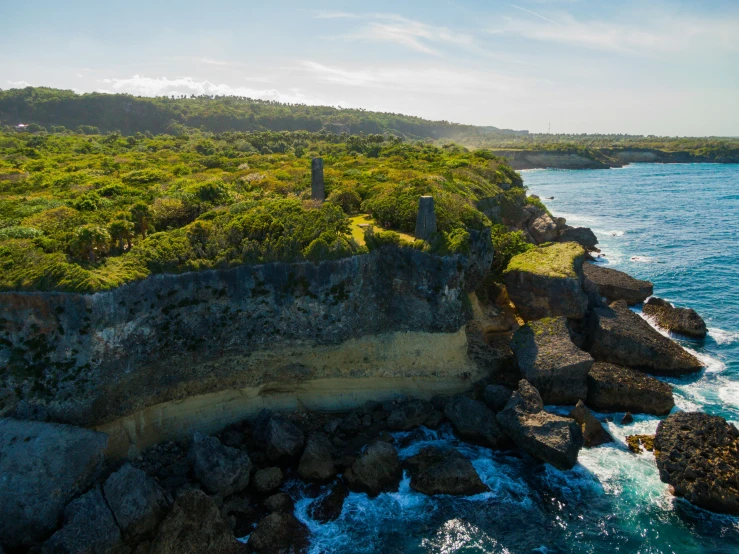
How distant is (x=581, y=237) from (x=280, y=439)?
48.0 metres

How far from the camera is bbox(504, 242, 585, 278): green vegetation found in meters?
36.9

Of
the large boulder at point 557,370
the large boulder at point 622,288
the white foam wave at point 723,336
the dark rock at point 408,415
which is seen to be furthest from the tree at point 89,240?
the white foam wave at point 723,336

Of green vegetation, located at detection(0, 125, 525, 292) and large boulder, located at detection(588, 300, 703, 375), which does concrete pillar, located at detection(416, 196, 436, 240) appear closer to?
green vegetation, located at detection(0, 125, 525, 292)

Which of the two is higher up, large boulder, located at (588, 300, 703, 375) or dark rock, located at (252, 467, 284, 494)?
large boulder, located at (588, 300, 703, 375)

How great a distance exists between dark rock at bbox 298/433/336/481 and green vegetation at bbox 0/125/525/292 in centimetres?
1118

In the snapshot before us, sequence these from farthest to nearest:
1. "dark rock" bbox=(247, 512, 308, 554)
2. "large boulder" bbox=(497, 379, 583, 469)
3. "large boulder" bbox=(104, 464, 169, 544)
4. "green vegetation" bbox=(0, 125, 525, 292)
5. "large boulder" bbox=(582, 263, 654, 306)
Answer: "large boulder" bbox=(582, 263, 654, 306), "green vegetation" bbox=(0, 125, 525, 292), "large boulder" bbox=(497, 379, 583, 469), "large boulder" bbox=(104, 464, 169, 544), "dark rock" bbox=(247, 512, 308, 554)

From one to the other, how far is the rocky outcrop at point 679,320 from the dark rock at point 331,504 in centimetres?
2931

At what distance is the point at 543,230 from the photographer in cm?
5922

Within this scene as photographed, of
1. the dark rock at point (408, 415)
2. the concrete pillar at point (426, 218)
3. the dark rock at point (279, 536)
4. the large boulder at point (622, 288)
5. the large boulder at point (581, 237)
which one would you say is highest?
the concrete pillar at point (426, 218)

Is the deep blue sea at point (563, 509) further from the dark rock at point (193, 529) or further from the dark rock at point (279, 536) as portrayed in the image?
the dark rock at point (193, 529)

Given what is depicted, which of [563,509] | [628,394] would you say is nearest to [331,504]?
[563,509]

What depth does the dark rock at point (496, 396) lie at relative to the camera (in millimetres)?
28875

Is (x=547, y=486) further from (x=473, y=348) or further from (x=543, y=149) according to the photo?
(x=543, y=149)

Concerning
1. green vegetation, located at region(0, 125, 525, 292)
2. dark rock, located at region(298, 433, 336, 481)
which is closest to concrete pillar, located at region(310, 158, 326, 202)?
green vegetation, located at region(0, 125, 525, 292)
